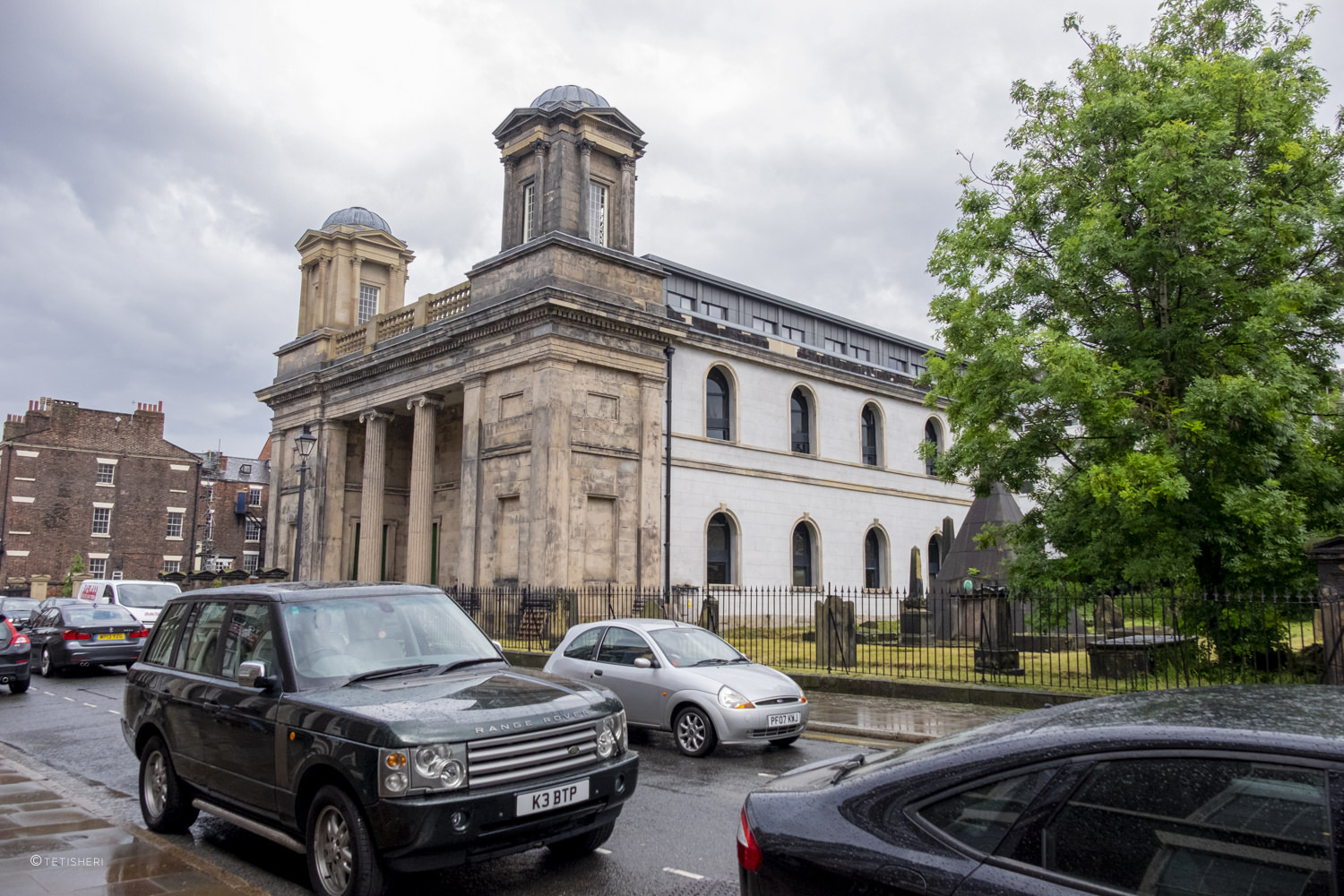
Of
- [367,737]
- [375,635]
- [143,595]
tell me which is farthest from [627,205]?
[367,737]

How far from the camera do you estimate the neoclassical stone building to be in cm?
2797

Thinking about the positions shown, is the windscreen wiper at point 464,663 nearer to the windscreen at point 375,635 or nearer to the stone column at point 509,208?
the windscreen at point 375,635

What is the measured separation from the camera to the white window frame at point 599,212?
30.0m

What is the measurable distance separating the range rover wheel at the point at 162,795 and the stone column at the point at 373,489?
90.9 ft

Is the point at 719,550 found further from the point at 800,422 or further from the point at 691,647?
the point at 691,647

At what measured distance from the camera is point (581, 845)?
233 inches

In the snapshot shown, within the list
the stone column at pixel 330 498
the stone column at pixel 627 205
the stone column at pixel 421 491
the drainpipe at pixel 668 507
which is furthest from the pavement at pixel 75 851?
the stone column at pixel 330 498

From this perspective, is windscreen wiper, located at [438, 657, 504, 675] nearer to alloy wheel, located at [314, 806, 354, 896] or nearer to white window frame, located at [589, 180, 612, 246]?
alloy wheel, located at [314, 806, 354, 896]

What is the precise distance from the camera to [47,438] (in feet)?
180

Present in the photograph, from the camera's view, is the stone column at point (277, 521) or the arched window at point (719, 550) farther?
the stone column at point (277, 521)

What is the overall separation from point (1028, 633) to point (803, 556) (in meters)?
12.1

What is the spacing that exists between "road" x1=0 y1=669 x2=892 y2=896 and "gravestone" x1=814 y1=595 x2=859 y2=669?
271 inches

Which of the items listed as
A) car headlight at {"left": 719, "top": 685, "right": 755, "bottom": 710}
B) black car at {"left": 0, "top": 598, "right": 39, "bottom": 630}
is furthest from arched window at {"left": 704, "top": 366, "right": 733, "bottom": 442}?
car headlight at {"left": 719, "top": 685, "right": 755, "bottom": 710}

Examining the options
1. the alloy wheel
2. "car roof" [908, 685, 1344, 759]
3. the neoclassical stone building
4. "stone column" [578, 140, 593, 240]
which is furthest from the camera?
"stone column" [578, 140, 593, 240]
